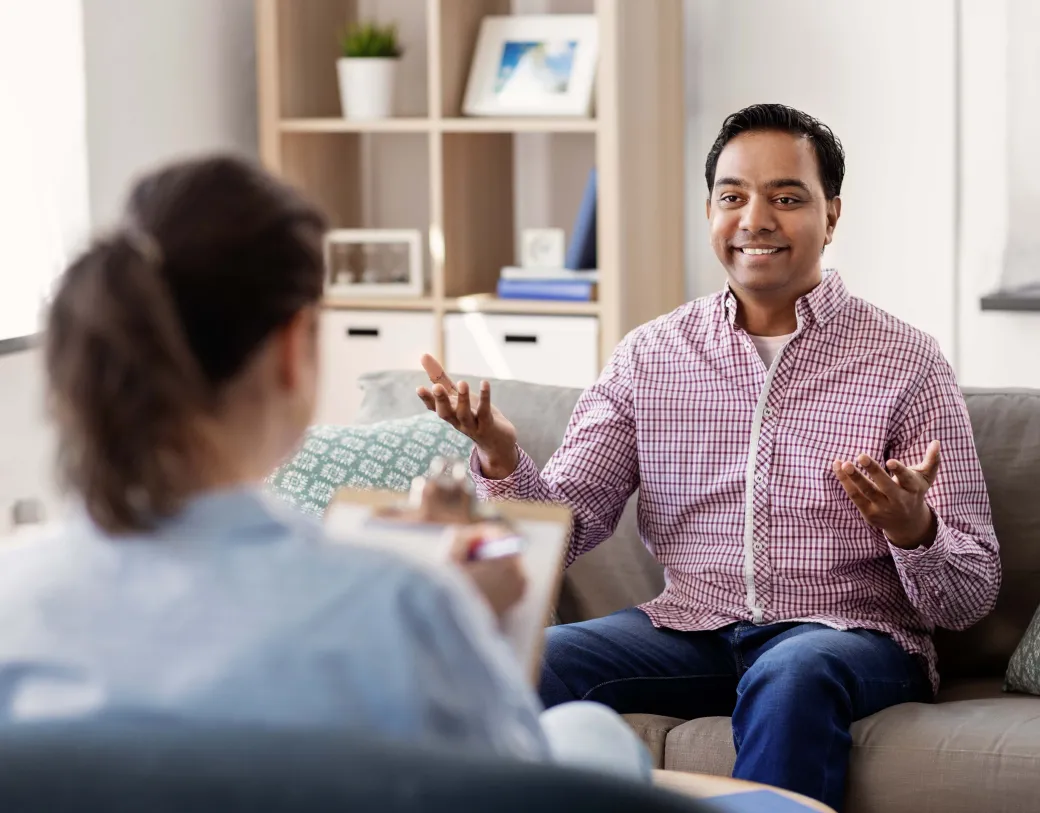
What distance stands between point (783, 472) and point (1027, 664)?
430 millimetres

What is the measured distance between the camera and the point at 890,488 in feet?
5.78

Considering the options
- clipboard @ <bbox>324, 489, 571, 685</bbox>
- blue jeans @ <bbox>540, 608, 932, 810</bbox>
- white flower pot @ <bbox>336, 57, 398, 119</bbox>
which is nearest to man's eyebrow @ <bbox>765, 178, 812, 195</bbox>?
blue jeans @ <bbox>540, 608, 932, 810</bbox>

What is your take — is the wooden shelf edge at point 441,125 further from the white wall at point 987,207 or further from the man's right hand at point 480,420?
the man's right hand at point 480,420

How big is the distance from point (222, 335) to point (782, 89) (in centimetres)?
325

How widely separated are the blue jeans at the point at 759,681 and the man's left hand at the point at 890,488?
0.20 meters

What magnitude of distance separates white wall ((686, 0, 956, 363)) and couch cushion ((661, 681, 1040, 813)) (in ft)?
6.65

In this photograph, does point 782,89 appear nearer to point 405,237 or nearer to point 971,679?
point 405,237

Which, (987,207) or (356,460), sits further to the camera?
(987,207)

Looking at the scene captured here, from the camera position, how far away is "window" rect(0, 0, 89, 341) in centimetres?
321

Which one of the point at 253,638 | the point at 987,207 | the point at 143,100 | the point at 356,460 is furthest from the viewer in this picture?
the point at 987,207

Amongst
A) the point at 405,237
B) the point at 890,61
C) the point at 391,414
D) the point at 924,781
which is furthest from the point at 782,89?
the point at 924,781

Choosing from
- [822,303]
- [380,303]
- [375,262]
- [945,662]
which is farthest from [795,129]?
[375,262]

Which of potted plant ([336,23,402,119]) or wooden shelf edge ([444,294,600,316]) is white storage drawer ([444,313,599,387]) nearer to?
wooden shelf edge ([444,294,600,316])

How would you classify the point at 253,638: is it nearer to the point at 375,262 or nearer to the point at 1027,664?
the point at 1027,664
